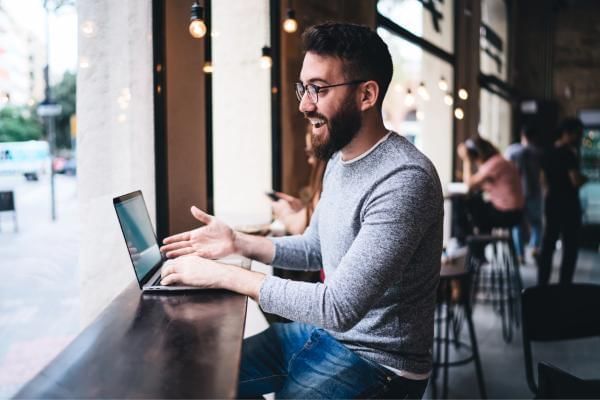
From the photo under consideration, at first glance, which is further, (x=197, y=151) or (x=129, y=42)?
(x=197, y=151)

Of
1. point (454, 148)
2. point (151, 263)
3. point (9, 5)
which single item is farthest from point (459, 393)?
point (454, 148)

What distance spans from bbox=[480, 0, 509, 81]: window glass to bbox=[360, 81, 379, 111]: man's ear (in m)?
9.40

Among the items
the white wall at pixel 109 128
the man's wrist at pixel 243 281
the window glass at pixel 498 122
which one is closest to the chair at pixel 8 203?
the white wall at pixel 109 128

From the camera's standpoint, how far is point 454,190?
20.7 feet

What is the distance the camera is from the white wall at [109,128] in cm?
214

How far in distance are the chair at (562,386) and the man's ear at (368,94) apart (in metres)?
0.83

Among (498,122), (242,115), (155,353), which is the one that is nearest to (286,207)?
(242,115)

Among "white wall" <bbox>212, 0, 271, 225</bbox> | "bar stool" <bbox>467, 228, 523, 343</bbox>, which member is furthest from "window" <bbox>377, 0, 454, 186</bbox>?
"white wall" <bbox>212, 0, 271, 225</bbox>

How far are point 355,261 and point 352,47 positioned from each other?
584 mm

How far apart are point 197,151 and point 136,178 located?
1.33 ft

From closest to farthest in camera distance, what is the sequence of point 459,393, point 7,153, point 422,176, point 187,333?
1. point 187,333
2. point 422,176
3. point 7,153
4. point 459,393

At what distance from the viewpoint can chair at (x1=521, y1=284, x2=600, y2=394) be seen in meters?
2.09

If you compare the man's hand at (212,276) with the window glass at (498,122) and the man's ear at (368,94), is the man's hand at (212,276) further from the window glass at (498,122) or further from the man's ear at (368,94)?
the window glass at (498,122)

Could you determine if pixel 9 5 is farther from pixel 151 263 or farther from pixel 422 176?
pixel 422 176
